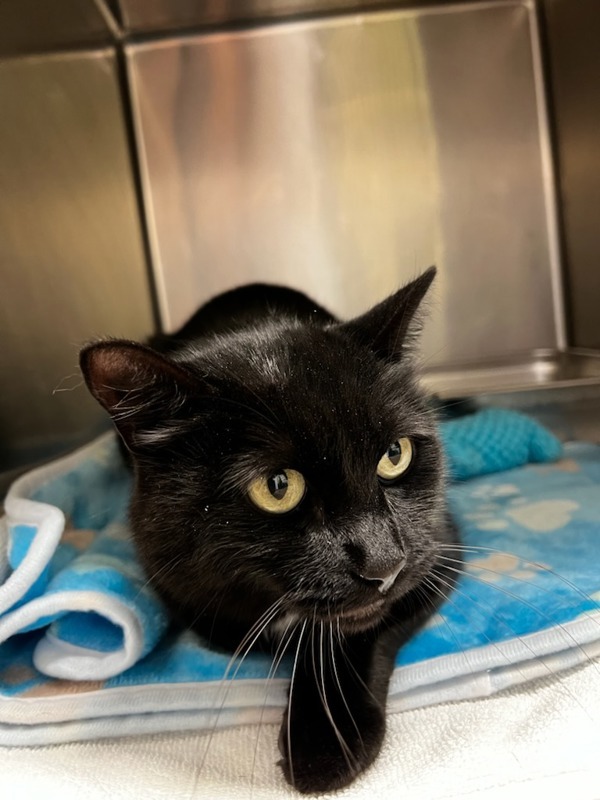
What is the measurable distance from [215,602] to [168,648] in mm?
120

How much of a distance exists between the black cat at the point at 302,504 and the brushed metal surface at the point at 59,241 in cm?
45

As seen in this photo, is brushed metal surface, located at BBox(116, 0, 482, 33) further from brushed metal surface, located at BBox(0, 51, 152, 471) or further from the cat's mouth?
the cat's mouth

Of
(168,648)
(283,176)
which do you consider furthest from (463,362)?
(168,648)

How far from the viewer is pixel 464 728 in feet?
2.10

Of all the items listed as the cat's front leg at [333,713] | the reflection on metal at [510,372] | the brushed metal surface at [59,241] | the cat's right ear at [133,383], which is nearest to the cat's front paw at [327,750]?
the cat's front leg at [333,713]

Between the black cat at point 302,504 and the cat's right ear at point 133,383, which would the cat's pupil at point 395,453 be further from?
the cat's right ear at point 133,383

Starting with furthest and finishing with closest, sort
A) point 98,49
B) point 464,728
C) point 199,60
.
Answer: point 199,60
point 98,49
point 464,728

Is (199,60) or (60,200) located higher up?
(199,60)

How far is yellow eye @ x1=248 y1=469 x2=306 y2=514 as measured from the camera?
0.65 metres

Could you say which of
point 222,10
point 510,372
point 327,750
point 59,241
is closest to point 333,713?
point 327,750

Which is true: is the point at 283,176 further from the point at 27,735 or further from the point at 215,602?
the point at 27,735

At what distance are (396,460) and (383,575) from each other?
0.50ft

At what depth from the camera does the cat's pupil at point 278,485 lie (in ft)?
2.12

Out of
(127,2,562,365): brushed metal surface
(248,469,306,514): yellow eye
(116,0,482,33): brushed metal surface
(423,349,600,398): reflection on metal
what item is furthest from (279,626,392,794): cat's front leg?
(116,0,482,33): brushed metal surface
